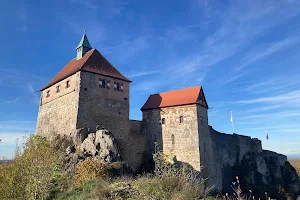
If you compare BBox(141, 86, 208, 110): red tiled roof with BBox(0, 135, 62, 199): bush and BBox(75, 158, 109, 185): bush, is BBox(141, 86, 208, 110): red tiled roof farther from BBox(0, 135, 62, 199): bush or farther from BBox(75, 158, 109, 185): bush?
BBox(0, 135, 62, 199): bush

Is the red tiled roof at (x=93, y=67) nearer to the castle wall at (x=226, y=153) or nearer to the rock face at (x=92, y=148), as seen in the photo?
the rock face at (x=92, y=148)

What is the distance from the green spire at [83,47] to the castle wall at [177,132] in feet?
33.4

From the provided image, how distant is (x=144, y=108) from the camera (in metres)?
30.6

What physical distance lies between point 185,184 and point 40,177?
24.6ft

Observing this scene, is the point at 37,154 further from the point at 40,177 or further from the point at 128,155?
the point at 128,155

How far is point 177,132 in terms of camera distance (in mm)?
27672

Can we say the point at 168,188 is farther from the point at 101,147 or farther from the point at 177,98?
the point at 177,98

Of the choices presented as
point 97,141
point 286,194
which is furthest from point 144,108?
point 286,194

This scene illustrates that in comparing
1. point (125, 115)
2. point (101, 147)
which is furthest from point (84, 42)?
point (101, 147)

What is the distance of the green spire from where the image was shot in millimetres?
30847

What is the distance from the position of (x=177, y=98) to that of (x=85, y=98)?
9652 mm

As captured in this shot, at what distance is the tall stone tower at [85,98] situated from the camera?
26.0 m

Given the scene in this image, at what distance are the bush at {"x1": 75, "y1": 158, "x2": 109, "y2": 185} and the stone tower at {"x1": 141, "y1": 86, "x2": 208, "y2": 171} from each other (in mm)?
9097

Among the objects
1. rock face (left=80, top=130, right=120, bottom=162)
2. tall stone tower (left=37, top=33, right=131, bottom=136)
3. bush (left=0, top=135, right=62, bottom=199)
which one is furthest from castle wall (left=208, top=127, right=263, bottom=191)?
bush (left=0, top=135, right=62, bottom=199)
